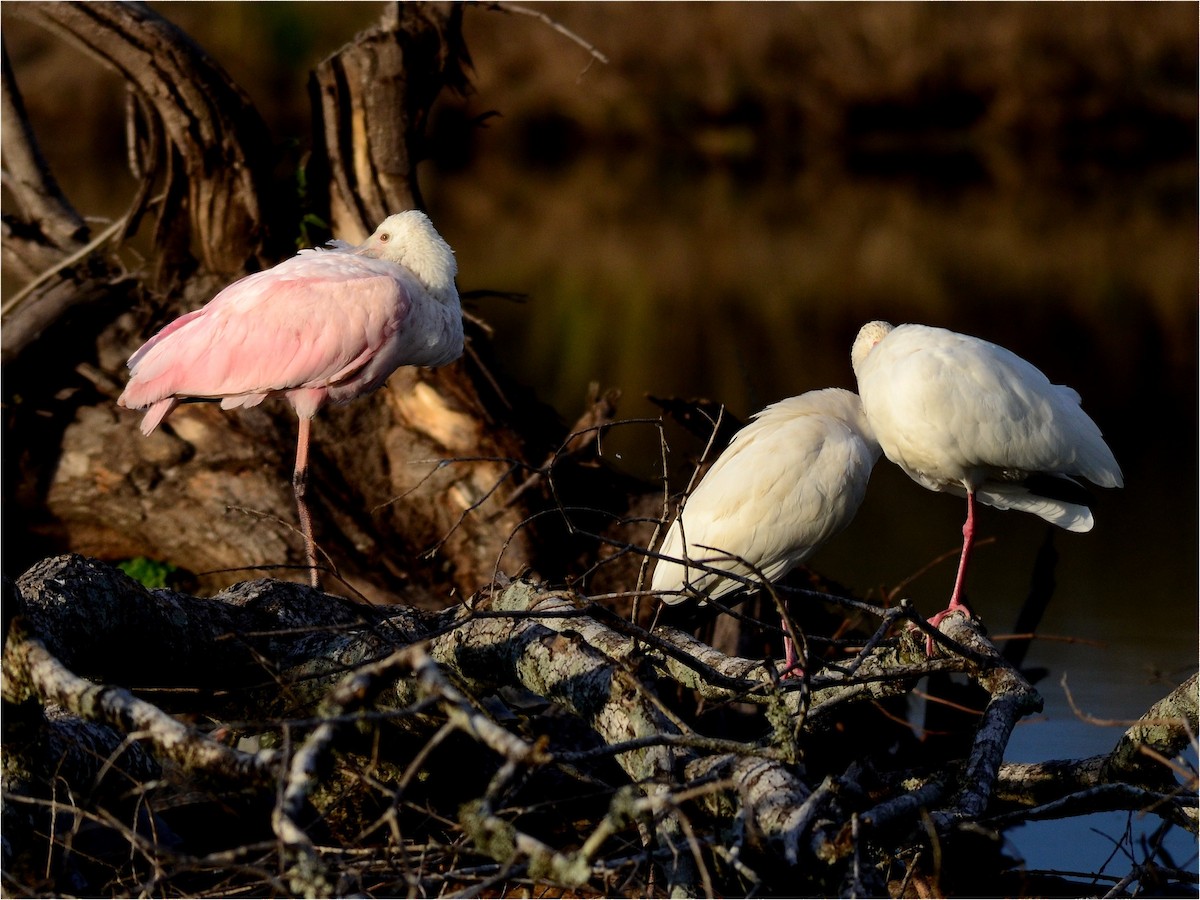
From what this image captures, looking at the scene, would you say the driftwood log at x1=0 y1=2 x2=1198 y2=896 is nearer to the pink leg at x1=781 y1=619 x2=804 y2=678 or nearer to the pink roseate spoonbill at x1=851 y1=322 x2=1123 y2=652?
the pink leg at x1=781 y1=619 x2=804 y2=678

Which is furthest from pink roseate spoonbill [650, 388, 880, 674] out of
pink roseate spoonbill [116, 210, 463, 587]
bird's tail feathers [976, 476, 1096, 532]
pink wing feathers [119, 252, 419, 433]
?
pink wing feathers [119, 252, 419, 433]

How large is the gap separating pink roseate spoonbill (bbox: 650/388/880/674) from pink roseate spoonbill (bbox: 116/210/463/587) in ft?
3.54

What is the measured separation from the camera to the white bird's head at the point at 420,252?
518 cm

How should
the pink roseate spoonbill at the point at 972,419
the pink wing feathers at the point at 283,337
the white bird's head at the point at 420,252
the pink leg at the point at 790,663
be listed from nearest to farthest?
1. the pink leg at the point at 790,663
2. the pink roseate spoonbill at the point at 972,419
3. the pink wing feathers at the point at 283,337
4. the white bird's head at the point at 420,252

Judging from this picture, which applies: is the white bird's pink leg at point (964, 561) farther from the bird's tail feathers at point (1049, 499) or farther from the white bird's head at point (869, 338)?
the white bird's head at point (869, 338)

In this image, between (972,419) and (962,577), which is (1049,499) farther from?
(972,419)

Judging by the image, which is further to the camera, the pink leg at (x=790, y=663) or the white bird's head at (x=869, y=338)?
the white bird's head at (x=869, y=338)

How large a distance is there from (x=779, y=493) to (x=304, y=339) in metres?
1.65

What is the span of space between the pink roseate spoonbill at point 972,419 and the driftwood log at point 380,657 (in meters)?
0.61

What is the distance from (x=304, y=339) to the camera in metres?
4.95

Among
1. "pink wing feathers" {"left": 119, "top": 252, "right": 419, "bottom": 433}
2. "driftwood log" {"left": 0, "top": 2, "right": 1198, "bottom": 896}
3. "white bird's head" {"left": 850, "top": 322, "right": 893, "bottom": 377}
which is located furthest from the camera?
"white bird's head" {"left": 850, "top": 322, "right": 893, "bottom": 377}

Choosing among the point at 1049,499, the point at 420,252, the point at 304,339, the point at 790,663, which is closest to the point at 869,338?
the point at 1049,499

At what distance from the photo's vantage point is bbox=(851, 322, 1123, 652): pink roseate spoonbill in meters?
4.39

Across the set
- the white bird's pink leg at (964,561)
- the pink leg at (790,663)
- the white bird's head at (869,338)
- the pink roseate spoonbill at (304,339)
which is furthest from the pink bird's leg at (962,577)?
the pink roseate spoonbill at (304,339)
